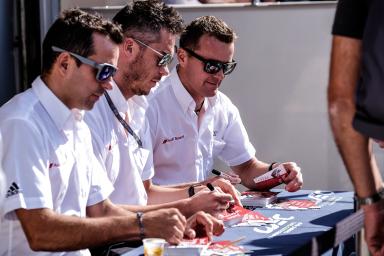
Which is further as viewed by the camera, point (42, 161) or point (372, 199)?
point (42, 161)

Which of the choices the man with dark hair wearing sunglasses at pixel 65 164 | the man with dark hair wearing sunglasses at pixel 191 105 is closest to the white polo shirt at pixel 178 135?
the man with dark hair wearing sunglasses at pixel 191 105

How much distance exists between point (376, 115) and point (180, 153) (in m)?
2.28

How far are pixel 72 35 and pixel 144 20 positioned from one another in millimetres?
816

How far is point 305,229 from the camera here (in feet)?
10.5

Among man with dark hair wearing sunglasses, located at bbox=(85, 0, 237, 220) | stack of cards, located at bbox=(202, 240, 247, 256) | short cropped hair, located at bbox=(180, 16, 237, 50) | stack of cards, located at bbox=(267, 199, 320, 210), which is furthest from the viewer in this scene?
short cropped hair, located at bbox=(180, 16, 237, 50)

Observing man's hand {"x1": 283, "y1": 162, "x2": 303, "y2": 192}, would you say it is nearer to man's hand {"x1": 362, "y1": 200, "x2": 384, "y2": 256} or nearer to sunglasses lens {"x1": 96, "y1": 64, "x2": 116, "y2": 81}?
sunglasses lens {"x1": 96, "y1": 64, "x2": 116, "y2": 81}

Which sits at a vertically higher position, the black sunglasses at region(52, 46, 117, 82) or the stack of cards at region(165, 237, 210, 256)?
the black sunglasses at region(52, 46, 117, 82)

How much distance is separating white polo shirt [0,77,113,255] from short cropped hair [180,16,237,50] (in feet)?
4.25

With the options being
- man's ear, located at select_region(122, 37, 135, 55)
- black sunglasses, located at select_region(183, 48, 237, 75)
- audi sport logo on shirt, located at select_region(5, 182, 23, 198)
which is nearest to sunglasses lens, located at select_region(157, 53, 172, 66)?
man's ear, located at select_region(122, 37, 135, 55)

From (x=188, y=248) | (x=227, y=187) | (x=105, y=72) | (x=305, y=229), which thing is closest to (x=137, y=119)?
(x=227, y=187)

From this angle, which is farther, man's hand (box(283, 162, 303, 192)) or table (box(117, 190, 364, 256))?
man's hand (box(283, 162, 303, 192))

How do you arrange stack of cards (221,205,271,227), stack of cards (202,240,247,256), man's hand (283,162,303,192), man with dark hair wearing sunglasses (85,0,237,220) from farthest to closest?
1. man's hand (283,162,303,192)
2. man with dark hair wearing sunglasses (85,0,237,220)
3. stack of cards (221,205,271,227)
4. stack of cards (202,240,247,256)

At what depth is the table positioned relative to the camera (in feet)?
7.06

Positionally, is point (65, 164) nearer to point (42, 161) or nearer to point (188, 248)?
point (42, 161)
